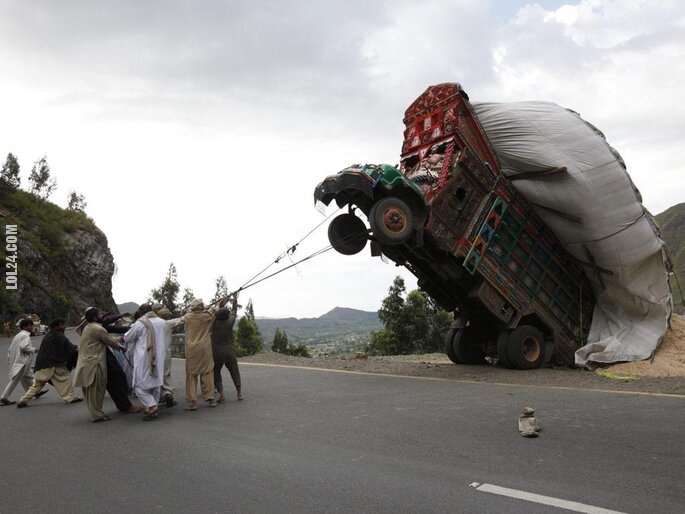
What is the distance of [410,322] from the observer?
1199 inches

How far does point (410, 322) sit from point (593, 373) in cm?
2171

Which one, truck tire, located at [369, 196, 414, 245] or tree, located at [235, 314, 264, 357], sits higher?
truck tire, located at [369, 196, 414, 245]

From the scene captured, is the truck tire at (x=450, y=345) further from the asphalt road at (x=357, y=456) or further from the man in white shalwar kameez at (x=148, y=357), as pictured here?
the man in white shalwar kameez at (x=148, y=357)

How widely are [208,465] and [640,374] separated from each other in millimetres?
7783

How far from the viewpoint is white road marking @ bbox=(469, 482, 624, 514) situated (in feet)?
10.2

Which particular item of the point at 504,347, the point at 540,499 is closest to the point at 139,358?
the point at 540,499

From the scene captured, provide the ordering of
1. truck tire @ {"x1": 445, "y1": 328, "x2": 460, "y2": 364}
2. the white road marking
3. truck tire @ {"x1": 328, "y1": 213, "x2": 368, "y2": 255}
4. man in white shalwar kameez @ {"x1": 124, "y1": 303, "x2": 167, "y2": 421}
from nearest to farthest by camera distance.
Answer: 1. the white road marking
2. man in white shalwar kameez @ {"x1": 124, "y1": 303, "x2": 167, "y2": 421}
3. truck tire @ {"x1": 328, "y1": 213, "x2": 368, "y2": 255}
4. truck tire @ {"x1": 445, "y1": 328, "x2": 460, "y2": 364}

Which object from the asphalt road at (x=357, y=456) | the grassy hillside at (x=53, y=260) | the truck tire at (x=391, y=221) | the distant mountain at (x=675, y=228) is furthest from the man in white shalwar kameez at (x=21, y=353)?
the distant mountain at (x=675, y=228)

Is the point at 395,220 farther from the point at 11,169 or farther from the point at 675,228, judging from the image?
the point at 675,228

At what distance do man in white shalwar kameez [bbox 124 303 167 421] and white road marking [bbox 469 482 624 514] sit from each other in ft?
14.8

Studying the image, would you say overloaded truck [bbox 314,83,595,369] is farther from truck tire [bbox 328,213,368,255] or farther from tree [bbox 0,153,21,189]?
tree [bbox 0,153,21,189]

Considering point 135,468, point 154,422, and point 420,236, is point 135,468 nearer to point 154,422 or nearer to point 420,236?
point 154,422

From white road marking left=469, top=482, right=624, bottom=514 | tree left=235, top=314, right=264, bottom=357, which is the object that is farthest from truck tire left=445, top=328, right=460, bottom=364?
tree left=235, top=314, right=264, bottom=357

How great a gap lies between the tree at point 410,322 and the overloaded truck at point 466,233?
776 inches
